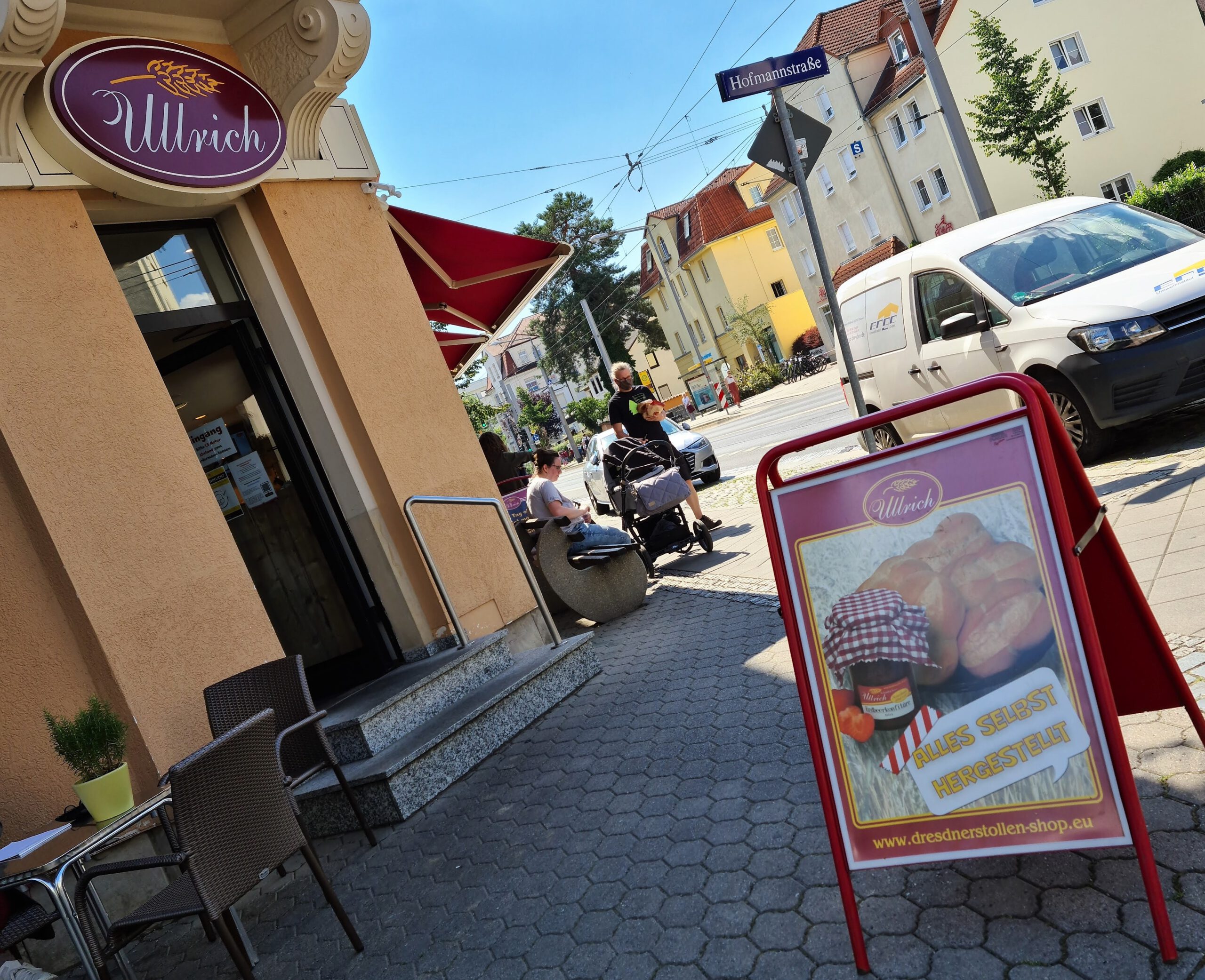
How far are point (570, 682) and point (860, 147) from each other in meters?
37.8

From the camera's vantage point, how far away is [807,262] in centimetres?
4806

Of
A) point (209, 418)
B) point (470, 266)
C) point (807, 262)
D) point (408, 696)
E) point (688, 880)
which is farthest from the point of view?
point (807, 262)

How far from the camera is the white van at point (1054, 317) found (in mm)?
6715

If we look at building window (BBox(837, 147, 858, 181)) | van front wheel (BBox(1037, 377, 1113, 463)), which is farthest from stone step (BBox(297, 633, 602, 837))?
building window (BBox(837, 147, 858, 181))

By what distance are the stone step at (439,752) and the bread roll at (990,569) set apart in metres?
3.31

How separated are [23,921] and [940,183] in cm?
3727

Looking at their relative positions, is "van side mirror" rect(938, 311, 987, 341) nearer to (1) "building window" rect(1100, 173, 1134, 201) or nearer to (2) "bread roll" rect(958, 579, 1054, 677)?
(2) "bread roll" rect(958, 579, 1054, 677)

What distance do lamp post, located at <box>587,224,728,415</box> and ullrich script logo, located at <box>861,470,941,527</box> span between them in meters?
34.3

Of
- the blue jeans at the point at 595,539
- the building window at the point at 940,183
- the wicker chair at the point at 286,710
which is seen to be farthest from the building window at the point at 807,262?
the wicker chair at the point at 286,710

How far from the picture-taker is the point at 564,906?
354 centimetres

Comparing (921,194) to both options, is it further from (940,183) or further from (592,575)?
(592,575)

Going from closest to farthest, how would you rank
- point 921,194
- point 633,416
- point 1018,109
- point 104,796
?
1. point 104,796
2. point 633,416
3. point 1018,109
4. point 921,194

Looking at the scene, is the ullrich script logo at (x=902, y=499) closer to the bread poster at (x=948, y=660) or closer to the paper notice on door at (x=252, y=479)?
the bread poster at (x=948, y=660)

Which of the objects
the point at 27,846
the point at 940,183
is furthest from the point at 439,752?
the point at 940,183
